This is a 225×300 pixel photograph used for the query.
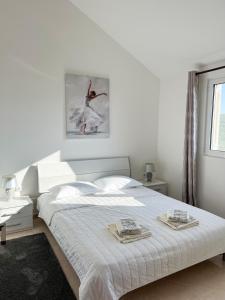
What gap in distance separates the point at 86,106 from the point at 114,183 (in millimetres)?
1232

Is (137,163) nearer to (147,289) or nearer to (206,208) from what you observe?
(206,208)

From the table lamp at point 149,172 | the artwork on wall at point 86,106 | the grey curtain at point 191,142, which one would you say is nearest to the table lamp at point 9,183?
the artwork on wall at point 86,106

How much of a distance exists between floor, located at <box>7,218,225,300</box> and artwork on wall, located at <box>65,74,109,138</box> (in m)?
1.86

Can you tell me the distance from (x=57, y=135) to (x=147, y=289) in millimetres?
2286

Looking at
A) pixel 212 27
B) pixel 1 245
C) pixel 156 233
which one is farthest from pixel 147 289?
pixel 212 27

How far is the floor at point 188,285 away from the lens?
1938 mm

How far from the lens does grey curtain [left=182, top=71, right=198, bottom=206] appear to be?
3383mm

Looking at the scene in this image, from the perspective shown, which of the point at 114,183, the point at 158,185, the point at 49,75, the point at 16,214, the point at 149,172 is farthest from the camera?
the point at 149,172

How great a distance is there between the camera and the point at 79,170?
11.7 feet

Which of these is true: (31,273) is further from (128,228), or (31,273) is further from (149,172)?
(149,172)

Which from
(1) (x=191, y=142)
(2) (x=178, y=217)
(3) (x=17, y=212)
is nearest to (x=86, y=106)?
(1) (x=191, y=142)

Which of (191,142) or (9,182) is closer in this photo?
(9,182)

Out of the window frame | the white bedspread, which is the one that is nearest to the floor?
the white bedspread

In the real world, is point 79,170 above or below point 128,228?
above
